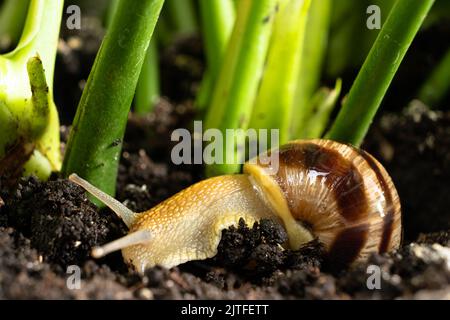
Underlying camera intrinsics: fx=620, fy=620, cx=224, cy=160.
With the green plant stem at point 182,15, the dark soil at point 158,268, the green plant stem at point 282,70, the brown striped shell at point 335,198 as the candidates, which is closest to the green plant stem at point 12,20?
the green plant stem at point 182,15

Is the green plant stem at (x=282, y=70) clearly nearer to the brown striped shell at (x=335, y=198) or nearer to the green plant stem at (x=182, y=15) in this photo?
the brown striped shell at (x=335, y=198)

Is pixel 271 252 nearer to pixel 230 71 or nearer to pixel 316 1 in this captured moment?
pixel 230 71

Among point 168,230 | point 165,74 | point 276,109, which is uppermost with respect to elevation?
point 165,74

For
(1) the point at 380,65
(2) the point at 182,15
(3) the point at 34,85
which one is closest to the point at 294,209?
(1) the point at 380,65

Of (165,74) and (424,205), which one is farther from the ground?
(165,74)
